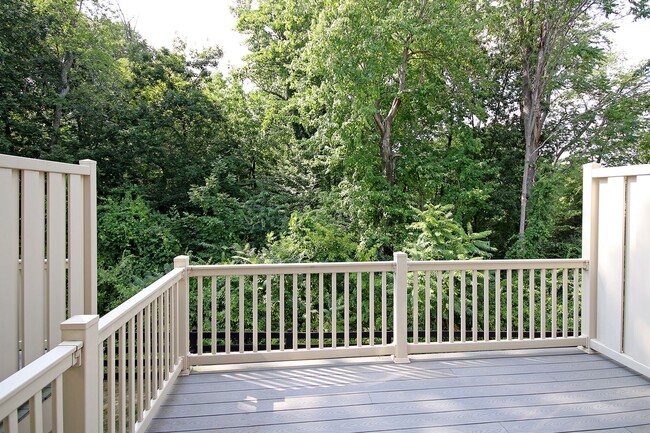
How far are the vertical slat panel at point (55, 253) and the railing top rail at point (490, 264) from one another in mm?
2423

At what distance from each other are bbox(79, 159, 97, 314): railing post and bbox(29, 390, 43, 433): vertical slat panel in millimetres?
1182

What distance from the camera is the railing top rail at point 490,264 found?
3.47 metres

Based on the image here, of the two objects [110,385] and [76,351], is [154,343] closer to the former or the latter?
[110,385]

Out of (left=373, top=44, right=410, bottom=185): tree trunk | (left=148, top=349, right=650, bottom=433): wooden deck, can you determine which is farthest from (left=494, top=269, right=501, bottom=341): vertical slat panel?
(left=373, top=44, right=410, bottom=185): tree trunk

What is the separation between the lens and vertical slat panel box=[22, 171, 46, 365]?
176 cm

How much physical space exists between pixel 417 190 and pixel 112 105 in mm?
7370

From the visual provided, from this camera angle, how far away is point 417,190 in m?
9.14

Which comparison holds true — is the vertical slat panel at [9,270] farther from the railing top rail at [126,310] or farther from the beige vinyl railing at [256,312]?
the railing top rail at [126,310]

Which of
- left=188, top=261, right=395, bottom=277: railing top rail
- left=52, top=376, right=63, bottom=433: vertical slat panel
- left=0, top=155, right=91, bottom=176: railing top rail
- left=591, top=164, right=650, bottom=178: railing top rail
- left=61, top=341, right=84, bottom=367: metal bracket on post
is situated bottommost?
left=52, top=376, right=63, bottom=433: vertical slat panel

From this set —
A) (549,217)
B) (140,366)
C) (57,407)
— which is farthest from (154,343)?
(549,217)

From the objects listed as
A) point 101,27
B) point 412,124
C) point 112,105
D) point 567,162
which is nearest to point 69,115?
point 112,105

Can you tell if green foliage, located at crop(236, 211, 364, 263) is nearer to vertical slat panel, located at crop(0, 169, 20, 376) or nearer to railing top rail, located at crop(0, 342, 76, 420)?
vertical slat panel, located at crop(0, 169, 20, 376)

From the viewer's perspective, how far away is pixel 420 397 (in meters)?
2.83

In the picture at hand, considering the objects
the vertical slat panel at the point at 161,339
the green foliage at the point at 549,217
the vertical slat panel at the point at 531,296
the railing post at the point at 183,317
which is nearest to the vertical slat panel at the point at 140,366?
the vertical slat panel at the point at 161,339
